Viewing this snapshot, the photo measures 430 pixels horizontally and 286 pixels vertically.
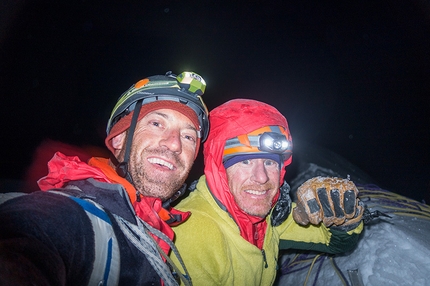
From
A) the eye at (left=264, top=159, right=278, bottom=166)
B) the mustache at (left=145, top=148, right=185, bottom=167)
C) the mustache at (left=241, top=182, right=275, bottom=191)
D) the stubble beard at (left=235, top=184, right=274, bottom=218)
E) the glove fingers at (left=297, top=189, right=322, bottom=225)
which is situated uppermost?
the mustache at (left=145, top=148, right=185, bottom=167)

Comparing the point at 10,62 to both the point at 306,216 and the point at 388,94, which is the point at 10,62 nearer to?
the point at 306,216

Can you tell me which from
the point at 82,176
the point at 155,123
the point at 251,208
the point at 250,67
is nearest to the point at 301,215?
the point at 251,208

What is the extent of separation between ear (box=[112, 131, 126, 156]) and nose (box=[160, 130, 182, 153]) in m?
0.36

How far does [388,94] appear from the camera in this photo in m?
11.4

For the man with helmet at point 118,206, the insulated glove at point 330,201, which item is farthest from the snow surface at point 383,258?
the man with helmet at point 118,206

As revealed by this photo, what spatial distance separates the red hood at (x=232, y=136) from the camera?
2.12m

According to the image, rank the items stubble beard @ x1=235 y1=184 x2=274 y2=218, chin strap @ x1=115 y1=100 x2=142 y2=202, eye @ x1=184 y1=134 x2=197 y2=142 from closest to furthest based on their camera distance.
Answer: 1. chin strap @ x1=115 y1=100 x2=142 y2=202
2. eye @ x1=184 y1=134 x2=197 y2=142
3. stubble beard @ x1=235 y1=184 x2=274 y2=218

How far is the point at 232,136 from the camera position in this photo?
7.56 feet

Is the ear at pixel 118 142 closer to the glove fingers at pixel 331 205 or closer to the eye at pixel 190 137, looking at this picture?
the eye at pixel 190 137

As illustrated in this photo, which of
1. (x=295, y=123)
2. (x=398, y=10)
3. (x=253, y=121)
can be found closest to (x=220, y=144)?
(x=253, y=121)

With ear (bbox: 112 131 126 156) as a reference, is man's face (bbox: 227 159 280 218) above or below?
below

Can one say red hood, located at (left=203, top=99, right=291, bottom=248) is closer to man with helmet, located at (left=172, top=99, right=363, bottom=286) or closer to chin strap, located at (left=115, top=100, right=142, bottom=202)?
man with helmet, located at (left=172, top=99, right=363, bottom=286)

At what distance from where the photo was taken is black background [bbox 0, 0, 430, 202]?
9031mm

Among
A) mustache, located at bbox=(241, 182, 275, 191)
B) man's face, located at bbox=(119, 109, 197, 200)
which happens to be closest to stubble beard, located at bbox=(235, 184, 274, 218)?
mustache, located at bbox=(241, 182, 275, 191)
